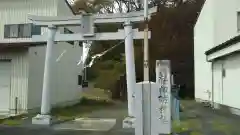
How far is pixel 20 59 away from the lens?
17.5 metres

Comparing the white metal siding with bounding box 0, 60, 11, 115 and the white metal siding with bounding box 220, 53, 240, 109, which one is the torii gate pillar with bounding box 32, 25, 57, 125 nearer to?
the white metal siding with bounding box 0, 60, 11, 115

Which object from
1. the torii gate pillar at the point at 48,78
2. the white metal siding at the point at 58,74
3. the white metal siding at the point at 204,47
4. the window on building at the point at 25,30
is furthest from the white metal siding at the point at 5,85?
the white metal siding at the point at 204,47

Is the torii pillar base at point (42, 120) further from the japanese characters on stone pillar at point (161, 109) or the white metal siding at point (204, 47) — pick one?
the white metal siding at point (204, 47)

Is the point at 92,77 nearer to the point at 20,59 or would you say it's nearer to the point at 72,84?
the point at 72,84

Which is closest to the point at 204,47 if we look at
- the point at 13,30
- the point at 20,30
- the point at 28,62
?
the point at 20,30

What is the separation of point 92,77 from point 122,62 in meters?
3.65

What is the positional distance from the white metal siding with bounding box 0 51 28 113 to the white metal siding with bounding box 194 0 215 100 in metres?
11.4

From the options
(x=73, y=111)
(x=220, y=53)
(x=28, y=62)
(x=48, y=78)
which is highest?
(x=220, y=53)

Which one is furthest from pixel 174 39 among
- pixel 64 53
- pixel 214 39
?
pixel 64 53

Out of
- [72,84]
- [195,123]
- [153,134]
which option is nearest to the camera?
[153,134]

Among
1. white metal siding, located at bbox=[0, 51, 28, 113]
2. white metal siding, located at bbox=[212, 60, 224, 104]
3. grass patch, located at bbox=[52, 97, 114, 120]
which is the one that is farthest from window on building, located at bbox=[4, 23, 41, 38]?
white metal siding, located at bbox=[212, 60, 224, 104]

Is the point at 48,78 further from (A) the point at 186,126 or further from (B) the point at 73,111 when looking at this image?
(B) the point at 73,111

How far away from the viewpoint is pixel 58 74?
71.1 ft

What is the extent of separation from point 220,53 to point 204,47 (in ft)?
22.7
